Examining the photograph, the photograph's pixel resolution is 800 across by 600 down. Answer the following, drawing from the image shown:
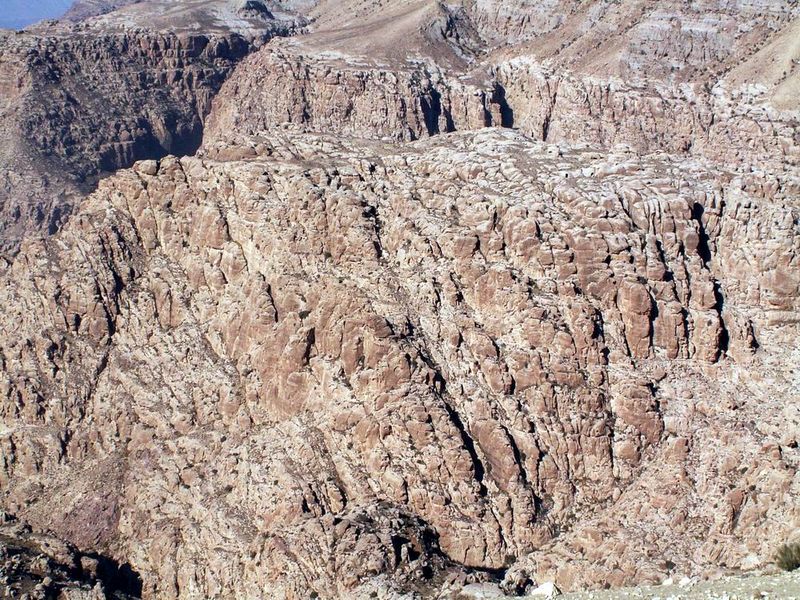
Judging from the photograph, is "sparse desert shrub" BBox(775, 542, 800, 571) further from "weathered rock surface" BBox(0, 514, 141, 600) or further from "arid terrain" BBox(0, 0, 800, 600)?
"weathered rock surface" BBox(0, 514, 141, 600)

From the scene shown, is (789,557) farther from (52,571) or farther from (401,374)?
(52,571)

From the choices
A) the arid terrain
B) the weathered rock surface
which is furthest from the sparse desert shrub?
the weathered rock surface

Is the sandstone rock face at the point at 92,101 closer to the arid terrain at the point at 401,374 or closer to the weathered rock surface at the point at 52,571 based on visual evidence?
the arid terrain at the point at 401,374

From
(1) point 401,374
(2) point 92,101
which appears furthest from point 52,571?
(2) point 92,101

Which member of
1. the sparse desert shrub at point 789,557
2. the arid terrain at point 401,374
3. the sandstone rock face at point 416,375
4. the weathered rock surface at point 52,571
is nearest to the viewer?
the sparse desert shrub at point 789,557

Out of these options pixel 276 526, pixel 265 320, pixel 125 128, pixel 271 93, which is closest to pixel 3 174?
pixel 125 128

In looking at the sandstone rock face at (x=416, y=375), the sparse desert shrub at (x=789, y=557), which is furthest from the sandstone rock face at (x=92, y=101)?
the sparse desert shrub at (x=789, y=557)

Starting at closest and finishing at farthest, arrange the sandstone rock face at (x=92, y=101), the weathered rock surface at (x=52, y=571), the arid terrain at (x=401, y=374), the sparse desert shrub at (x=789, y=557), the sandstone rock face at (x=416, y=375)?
1. the sparse desert shrub at (x=789, y=557)
2. the weathered rock surface at (x=52, y=571)
3. the arid terrain at (x=401, y=374)
4. the sandstone rock face at (x=416, y=375)
5. the sandstone rock face at (x=92, y=101)
